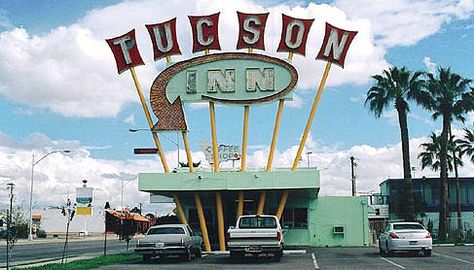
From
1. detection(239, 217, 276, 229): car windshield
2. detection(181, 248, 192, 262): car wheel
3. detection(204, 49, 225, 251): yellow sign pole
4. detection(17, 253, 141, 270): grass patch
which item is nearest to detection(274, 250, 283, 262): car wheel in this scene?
detection(239, 217, 276, 229): car windshield

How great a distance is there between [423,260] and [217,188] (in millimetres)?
12539

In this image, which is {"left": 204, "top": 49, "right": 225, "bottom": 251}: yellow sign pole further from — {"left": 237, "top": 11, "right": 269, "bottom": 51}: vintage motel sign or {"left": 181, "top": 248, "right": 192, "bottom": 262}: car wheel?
{"left": 181, "top": 248, "right": 192, "bottom": 262}: car wheel

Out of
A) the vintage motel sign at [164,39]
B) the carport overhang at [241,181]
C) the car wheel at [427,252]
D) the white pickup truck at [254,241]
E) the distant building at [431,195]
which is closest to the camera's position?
the white pickup truck at [254,241]

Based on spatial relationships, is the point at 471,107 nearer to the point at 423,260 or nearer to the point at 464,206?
the point at 423,260

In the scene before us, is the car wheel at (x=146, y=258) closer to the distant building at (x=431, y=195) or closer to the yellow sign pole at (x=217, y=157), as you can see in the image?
the yellow sign pole at (x=217, y=157)

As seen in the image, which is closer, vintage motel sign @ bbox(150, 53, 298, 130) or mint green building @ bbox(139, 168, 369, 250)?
vintage motel sign @ bbox(150, 53, 298, 130)

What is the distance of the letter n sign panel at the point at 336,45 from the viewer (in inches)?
1446

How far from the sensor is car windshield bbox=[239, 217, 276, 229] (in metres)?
26.7

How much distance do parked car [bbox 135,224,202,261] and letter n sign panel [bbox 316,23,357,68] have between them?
14426 mm

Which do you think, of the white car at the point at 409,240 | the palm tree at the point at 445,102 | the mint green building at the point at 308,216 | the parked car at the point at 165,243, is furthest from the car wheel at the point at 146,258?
the palm tree at the point at 445,102

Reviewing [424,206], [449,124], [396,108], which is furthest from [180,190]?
[424,206]

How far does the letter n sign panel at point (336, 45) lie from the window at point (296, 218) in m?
10.5

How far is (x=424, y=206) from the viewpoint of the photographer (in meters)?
76.9

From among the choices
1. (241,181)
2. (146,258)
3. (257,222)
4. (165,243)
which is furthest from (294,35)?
(146,258)
